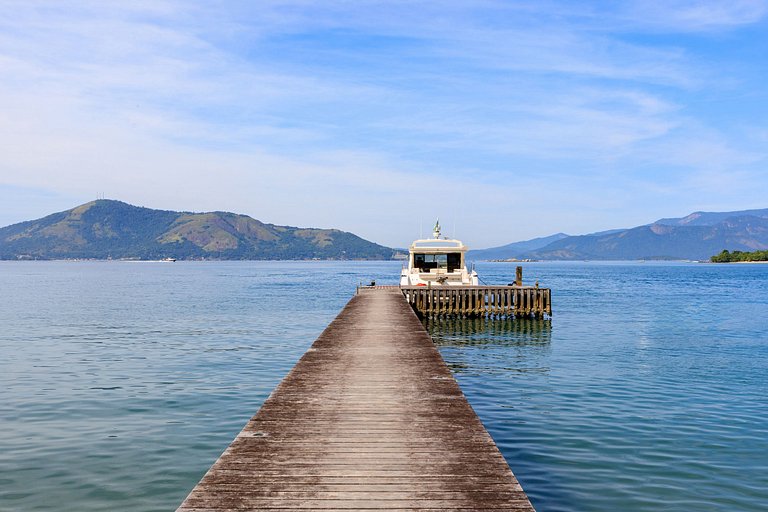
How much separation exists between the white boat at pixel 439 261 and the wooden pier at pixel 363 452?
2785 cm

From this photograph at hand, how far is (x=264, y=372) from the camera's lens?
21.3 meters

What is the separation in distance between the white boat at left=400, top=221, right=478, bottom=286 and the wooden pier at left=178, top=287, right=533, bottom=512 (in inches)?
1096

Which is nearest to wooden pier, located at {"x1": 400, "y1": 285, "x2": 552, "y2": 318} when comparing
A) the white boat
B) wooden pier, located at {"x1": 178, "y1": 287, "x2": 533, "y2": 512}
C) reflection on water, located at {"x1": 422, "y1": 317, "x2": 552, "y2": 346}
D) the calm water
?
reflection on water, located at {"x1": 422, "y1": 317, "x2": 552, "y2": 346}

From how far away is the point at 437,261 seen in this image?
44031mm

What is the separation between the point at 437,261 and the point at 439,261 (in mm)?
147

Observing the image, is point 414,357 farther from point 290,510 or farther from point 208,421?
point 290,510

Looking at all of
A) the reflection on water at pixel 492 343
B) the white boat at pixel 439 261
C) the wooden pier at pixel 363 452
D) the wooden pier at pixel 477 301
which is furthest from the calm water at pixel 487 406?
the white boat at pixel 439 261

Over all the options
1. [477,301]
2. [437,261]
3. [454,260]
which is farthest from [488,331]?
[437,261]

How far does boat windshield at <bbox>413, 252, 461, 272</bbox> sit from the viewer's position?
43.9m

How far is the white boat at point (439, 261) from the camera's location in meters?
42.3

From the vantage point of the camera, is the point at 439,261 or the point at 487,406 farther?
the point at 439,261

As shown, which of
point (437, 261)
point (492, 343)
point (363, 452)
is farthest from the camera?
point (437, 261)

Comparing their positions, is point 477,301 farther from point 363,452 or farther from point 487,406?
point 363,452

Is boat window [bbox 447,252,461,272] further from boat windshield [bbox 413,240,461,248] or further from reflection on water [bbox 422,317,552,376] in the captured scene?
reflection on water [bbox 422,317,552,376]
